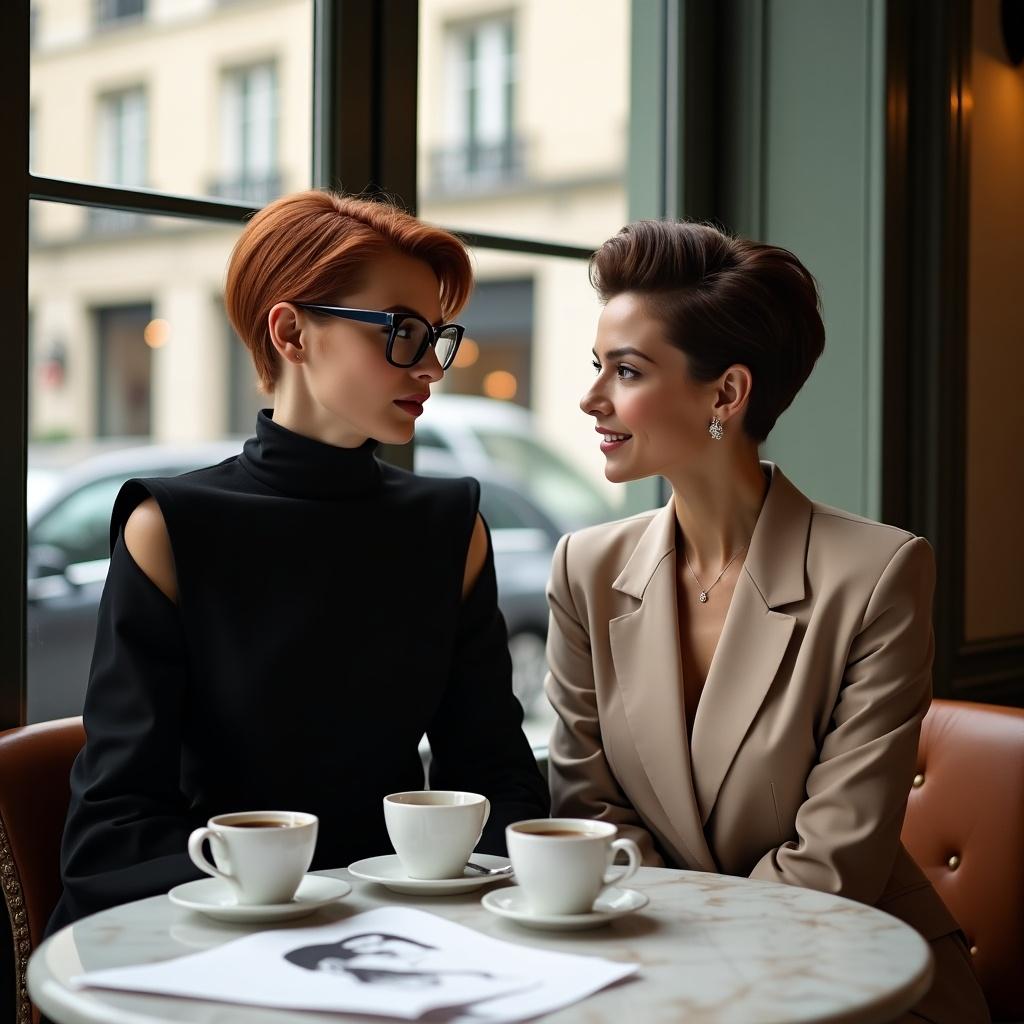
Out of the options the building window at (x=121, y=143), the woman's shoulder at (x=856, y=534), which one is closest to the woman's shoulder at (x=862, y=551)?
the woman's shoulder at (x=856, y=534)

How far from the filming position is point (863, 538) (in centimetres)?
180

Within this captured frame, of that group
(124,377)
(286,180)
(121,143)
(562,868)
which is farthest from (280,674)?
(124,377)

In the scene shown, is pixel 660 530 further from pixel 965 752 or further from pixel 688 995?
pixel 688 995

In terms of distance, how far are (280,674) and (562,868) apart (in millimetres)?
566

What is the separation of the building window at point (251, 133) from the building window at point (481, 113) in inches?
31.5

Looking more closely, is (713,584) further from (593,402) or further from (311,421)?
(311,421)

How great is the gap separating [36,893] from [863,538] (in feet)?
3.85

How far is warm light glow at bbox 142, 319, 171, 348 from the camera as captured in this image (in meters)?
7.82

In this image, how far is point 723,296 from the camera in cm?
185

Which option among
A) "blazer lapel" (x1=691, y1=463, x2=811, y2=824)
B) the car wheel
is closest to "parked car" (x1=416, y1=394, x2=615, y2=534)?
the car wheel

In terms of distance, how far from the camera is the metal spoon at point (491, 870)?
132 cm

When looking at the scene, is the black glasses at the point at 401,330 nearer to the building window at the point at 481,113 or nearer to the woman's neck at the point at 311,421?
the woman's neck at the point at 311,421

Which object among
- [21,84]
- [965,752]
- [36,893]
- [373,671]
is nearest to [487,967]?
[373,671]

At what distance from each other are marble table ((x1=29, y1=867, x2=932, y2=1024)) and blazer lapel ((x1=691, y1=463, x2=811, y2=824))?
1.33 feet
